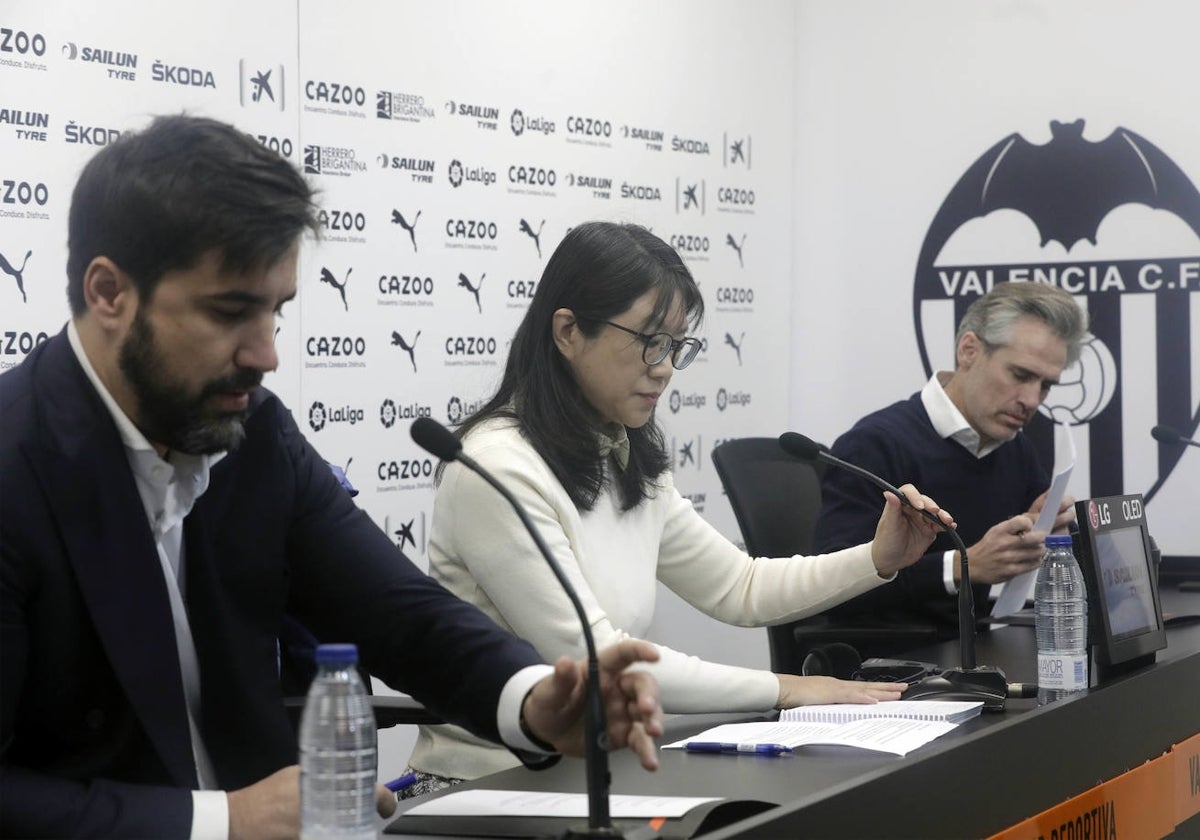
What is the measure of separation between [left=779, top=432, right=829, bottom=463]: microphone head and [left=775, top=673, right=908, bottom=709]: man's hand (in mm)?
360

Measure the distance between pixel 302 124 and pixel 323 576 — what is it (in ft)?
6.23

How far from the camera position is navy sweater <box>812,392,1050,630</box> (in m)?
3.14

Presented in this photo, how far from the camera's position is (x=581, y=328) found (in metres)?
2.46

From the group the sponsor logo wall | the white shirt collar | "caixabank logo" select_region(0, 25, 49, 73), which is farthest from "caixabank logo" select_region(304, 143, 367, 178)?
the white shirt collar

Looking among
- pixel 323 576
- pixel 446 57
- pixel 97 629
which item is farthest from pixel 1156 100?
pixel 97 629

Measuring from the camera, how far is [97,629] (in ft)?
4.84

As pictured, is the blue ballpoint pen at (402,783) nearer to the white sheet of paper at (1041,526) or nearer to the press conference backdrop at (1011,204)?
the white sheet of paper at (1041,526)

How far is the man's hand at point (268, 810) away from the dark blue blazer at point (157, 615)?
45mm

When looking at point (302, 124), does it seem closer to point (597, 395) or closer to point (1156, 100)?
point (597, 395)

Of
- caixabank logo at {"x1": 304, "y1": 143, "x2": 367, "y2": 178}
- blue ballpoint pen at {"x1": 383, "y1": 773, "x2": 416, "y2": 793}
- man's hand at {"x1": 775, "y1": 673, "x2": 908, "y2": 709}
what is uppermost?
caixabank logo at {"x1": 304, "y1": 143, "x2": 367, "y2": 178}

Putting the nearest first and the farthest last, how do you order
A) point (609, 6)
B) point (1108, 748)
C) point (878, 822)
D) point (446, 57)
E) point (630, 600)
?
point (878, 822), point (1108, 748), point (630, 600), point (446, 57), point (609, 6)

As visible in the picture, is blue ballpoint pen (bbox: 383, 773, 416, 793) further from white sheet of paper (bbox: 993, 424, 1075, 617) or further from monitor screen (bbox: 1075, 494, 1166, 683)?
white sheet of paper (bbox: 993, 424, 1075, 617)

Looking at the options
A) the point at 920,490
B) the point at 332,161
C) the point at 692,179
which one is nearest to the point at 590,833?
the point at 920,490

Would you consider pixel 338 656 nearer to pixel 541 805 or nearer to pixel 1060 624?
pixel 541 805
